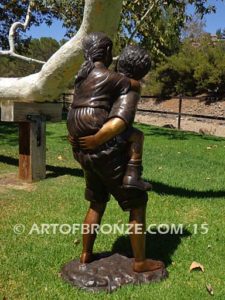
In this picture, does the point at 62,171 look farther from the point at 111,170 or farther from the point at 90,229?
the point at 111,170

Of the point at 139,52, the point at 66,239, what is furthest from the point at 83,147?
the point at 66,239

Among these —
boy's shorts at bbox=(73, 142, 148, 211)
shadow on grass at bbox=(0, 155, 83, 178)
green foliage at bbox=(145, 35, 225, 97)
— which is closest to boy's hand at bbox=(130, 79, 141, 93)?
boy's shorts at bbox=(73, 142, 148, 211)

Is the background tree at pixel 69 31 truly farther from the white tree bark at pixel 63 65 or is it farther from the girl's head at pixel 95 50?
the girl's head at pixel 95 50

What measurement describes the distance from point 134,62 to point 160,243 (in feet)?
5.79

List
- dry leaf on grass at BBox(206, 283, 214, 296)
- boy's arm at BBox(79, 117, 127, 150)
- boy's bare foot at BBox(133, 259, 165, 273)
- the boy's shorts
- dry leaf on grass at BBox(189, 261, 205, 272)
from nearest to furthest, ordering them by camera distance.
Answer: boy's arm at BBox(79, 117, 127, 150) < the boy's shorts < dry leaf on grass at BBox(206, 283, 214, 296) < boy's bare foot at BBox(133, 259, 165, 273) < dry leaf on grass at BBox(189, 261, 205, 272)

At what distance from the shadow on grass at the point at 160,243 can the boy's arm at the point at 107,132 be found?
1.20 meters

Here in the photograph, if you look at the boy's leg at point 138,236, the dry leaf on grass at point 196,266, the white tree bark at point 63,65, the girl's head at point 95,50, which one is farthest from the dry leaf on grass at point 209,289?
the white tree bark at point 63,65

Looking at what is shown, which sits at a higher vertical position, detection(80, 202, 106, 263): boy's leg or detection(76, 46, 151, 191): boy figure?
detection(76, 46, 151, 191): boy figure

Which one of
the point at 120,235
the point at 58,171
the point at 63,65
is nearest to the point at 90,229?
the point at 120,235

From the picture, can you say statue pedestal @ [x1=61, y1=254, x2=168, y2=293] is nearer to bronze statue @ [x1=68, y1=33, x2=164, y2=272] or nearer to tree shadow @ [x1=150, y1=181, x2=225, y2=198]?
bronze statue @ [x1=68, y1=33, x2=164, y2=272]

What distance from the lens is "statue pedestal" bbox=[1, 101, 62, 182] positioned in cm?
650

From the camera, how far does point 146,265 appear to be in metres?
3.46

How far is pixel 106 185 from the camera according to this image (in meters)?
3.35

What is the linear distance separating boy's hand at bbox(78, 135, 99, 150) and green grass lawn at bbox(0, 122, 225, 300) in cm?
102
